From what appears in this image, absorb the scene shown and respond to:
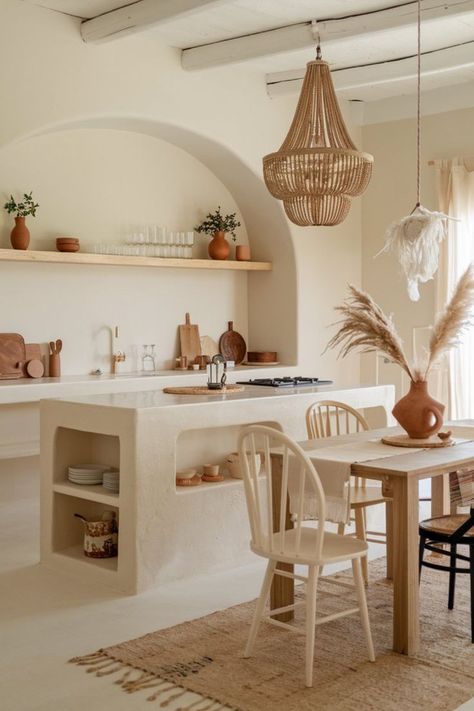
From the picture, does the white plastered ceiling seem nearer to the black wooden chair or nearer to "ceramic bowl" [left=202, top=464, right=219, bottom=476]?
"ceramic bowl" [left=202, top=464, right=219, bottom=476]

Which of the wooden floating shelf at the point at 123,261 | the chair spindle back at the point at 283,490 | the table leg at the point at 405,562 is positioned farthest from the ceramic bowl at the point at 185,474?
the wooden floating shelf at the point at 123,261

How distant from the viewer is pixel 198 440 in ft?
15.8

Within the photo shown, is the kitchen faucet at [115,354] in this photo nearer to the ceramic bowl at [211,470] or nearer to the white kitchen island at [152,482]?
the white kitchen island at [152,482]

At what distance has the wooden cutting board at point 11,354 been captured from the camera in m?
5.96

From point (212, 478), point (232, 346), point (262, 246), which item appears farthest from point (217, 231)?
point (212, 478)

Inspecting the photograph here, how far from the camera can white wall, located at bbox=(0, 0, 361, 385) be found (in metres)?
5.66

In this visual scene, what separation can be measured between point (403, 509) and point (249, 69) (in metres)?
4.59

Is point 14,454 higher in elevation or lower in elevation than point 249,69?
lower

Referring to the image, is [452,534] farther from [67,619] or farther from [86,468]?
[86,468]

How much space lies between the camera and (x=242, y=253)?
7.45 m

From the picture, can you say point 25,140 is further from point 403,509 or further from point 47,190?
point 403,509

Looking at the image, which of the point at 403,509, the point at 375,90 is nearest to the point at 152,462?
the point at 403,509

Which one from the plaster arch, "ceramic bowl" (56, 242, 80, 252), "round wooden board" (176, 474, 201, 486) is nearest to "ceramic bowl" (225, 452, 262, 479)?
"round wooden board" (176, 474, 201, 486)

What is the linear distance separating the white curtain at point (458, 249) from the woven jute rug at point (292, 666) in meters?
3.37
